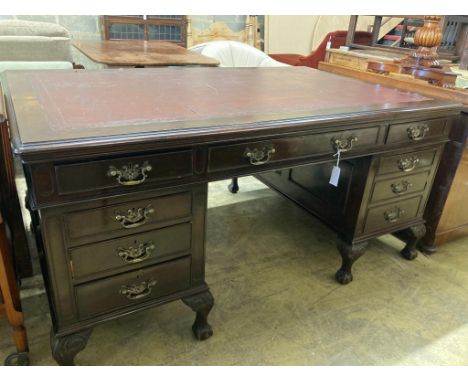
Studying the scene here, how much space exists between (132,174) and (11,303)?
0.59 metres

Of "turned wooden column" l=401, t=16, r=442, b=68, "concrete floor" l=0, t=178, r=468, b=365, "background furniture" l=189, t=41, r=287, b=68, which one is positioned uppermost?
"turned wooden column" l=401, t=16, r=442, b=68

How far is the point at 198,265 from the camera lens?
4.19 feet

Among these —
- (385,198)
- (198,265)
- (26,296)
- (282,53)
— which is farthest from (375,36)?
(26,296)

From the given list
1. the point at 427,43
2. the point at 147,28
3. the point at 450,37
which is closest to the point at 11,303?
the point at 427,43

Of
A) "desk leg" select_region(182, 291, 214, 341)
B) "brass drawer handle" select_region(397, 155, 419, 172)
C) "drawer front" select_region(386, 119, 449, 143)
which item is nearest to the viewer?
"desk leg" select_region(182, 291, 214, 341)

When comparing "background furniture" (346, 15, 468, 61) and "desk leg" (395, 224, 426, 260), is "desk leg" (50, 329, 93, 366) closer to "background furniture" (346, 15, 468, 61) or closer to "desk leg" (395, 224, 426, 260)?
"desk leg" (395, 224, 426, 260)

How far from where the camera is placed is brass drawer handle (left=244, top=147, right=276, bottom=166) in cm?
117

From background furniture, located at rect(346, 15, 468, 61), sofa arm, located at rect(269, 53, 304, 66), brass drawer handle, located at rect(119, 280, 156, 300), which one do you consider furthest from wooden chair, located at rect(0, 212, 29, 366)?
sofa arm, located at rect(269, 53, 304, 66)

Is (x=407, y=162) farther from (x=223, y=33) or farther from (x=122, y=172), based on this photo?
(x=223, y=33)

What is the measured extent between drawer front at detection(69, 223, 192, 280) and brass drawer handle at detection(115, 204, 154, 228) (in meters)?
0.04

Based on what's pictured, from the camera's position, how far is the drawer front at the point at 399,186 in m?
1.58

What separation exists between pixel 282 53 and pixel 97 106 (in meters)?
5.14

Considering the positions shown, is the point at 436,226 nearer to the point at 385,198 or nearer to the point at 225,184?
the point at 385,198
